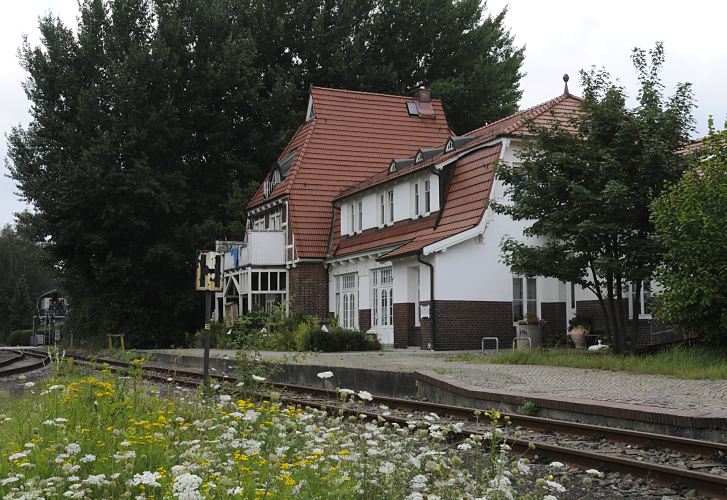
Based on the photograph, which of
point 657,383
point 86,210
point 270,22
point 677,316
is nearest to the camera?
point 657,383

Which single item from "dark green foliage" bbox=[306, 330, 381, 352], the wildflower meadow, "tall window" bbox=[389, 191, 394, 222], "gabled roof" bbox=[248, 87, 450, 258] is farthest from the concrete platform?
"gabled roof" bbox=[248, 87, 450, 258]

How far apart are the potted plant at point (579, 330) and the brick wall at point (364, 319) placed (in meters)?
8.28

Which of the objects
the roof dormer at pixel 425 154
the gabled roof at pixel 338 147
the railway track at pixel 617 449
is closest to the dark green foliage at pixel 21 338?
the gabled roof at pixel 338 147

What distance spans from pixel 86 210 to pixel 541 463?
3630cm

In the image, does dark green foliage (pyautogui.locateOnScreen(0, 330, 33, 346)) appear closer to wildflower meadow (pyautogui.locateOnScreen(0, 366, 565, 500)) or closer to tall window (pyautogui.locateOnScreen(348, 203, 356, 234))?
tall window (pyautogui.locateOnScreen(348, 203, 356, 234))

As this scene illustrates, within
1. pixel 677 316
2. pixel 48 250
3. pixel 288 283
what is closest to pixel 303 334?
pixel 288 283

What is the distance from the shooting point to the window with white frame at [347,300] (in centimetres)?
3606

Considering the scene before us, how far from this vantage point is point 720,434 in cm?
1011

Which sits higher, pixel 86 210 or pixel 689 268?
pixel 86 210

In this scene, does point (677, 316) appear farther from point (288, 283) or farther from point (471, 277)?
point (288, 283)

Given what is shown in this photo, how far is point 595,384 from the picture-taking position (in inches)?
615

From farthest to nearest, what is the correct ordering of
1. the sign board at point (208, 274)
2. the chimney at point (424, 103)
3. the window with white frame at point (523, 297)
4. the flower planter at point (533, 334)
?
the chimney at point (424, 103)
the window with white frame at point (523, 297)
the flower planter at point (533, 334)
the sign board at point (208, 274)

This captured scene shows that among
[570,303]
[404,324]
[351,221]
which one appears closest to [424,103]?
[351,221]

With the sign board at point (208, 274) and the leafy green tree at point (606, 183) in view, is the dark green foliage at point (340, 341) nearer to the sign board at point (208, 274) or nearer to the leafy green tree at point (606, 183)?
the leafy green tree at point (606, 183)
